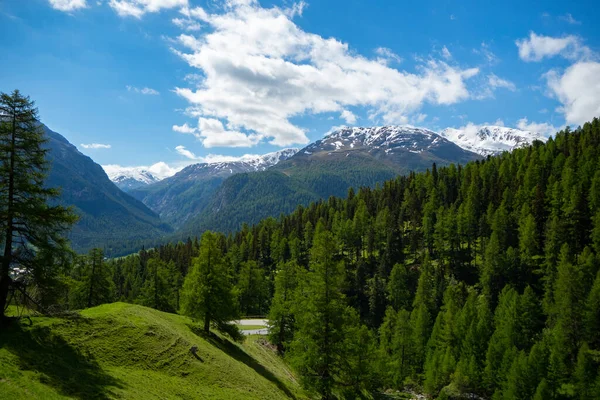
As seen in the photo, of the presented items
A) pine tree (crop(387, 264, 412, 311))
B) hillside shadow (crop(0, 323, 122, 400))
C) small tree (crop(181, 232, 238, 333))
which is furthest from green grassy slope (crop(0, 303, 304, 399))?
pine tree (crop(387, 264, 412, 311))

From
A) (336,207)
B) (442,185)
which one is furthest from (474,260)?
(336,207)

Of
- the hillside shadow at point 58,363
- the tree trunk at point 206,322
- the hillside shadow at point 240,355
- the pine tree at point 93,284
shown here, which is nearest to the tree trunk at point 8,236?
the hillside shadow at point 58,363

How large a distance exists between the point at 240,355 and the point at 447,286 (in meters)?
63.4

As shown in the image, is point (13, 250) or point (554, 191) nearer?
point (13, 250)

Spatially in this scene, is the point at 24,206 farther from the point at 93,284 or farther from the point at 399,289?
the point at 399,289

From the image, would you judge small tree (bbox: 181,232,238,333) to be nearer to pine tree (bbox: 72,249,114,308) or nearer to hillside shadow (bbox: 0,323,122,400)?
hillside shadow (bbox: 0,323,122,400)

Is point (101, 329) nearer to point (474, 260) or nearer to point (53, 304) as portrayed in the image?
point (53, 304)

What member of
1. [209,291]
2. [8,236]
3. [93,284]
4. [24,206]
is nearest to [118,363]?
[8,236]

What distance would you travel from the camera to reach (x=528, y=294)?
68.0m

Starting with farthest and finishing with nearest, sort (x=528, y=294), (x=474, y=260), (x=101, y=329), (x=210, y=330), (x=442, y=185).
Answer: (x=442, y=185), (x=474, y=260), (x=528, y=294), (x=210, y=330), (x=101, y=329)

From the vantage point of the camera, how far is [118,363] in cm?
2328

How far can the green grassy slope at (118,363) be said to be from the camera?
17.4 meters

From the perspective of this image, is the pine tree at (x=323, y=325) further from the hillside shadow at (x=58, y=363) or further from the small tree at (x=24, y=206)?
the small tree at (x=24, y=206)

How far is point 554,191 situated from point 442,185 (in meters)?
40.3
